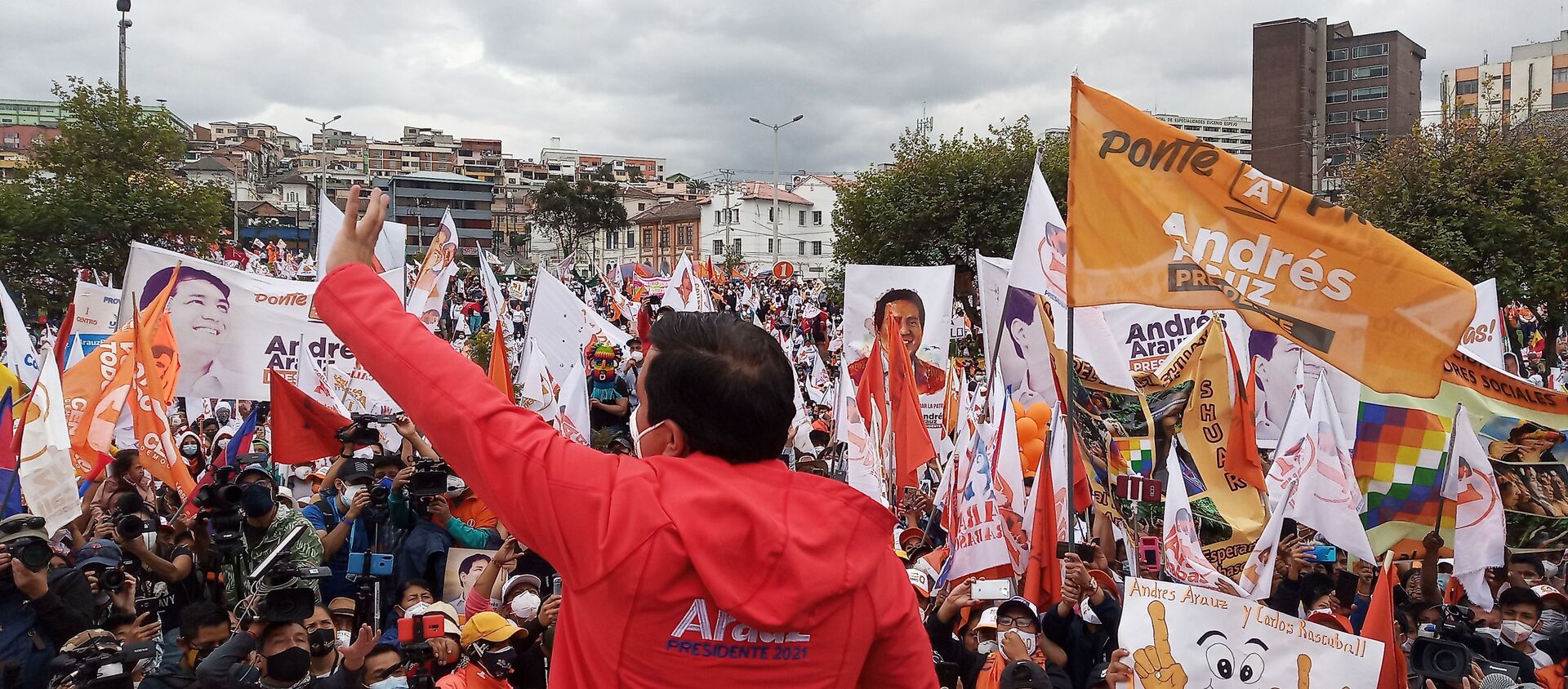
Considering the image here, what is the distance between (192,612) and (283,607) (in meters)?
0.84

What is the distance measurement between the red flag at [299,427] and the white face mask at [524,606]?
3.71 m

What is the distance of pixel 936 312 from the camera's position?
12.8 m

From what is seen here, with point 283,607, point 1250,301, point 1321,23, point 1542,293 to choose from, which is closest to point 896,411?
point 1250,301

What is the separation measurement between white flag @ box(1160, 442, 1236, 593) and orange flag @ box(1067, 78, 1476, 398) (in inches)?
70.5

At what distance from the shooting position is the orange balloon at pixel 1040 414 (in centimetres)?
1195

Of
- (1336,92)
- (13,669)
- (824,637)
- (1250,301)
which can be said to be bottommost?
(13,669)


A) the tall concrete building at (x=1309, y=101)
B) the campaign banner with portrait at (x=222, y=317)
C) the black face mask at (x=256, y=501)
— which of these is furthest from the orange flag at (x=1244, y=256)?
the tall concrete building at (x=1309, y=101)

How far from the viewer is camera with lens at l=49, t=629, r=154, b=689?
168 inches

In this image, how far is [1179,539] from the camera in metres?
6.50

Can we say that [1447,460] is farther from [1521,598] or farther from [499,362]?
[499,362]

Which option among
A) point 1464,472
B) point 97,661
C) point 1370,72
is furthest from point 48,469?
point 1370,72

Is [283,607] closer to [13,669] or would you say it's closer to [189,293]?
[13,669]

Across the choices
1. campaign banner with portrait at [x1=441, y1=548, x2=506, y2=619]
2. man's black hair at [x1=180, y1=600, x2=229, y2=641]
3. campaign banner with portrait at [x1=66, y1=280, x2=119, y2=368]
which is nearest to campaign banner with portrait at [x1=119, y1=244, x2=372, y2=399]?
campaign banner with portrait at [x1=66, y1=280, x2=119, y2=368]

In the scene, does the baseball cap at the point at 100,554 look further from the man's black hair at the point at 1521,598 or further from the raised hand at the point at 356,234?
the man's black hair at the point at 1521,598
